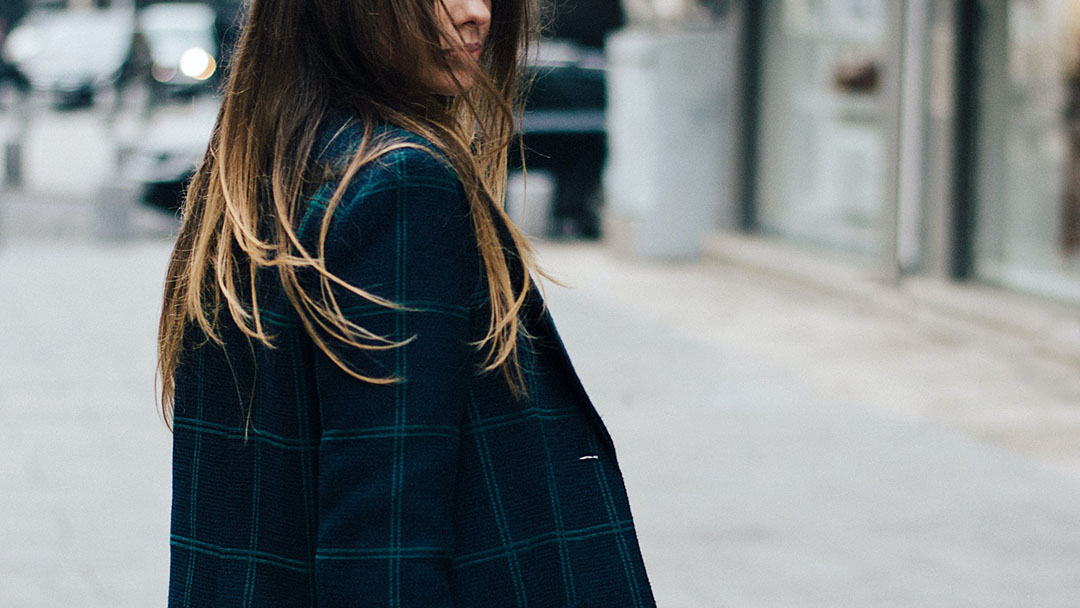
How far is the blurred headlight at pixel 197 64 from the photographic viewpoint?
21.4 meters

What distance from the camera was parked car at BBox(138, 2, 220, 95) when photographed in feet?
70.3

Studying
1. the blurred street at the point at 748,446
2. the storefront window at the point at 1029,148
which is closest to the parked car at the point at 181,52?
the blurred street at the point at 748,446

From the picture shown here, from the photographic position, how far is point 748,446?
6.00 meters

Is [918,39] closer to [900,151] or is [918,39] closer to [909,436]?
[900,151]

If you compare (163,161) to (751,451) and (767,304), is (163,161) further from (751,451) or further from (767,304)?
(751,451)

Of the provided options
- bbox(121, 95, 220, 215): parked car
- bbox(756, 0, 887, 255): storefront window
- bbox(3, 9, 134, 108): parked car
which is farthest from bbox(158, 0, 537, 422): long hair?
bbox(3, 9, 134, 108): parked car

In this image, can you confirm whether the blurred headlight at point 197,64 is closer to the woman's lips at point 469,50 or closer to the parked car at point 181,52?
the parked car at point 181,52

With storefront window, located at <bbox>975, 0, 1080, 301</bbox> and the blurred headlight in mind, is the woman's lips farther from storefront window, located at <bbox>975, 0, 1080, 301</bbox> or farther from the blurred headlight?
the blurred headlight

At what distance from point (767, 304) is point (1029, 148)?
6.51 feet

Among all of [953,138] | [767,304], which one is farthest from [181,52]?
[953,138]

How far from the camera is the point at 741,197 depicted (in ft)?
39.1

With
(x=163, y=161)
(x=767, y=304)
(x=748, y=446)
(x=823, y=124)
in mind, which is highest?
(x=823, y=124)

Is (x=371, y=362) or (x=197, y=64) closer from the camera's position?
(x=371, y=362)

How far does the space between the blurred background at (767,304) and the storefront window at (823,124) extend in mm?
26
